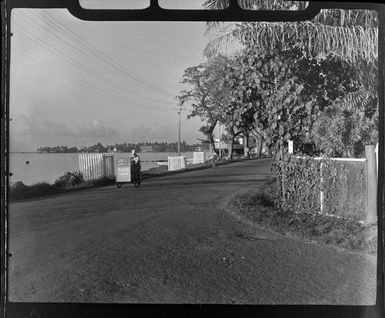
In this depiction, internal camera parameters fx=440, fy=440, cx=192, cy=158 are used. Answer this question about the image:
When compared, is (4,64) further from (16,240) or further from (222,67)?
(222,67)

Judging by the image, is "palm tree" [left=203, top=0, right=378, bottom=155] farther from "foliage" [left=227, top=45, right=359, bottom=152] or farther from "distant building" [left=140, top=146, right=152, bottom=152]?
"distant building" [left=140, top=146, right=152, bottom=152]

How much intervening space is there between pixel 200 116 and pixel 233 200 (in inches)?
24.1

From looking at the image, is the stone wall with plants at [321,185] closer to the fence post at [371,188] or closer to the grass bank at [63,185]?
the fence post at [371,188]

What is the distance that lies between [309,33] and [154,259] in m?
1.58

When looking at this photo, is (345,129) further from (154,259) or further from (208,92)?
(154,259)

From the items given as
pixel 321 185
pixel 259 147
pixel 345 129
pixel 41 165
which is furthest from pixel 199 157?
pixel 321 185

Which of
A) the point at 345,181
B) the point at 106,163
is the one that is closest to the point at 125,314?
the point at 106,163

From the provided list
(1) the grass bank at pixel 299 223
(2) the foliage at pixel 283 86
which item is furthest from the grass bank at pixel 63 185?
(2) the foliage at pixel 283 86

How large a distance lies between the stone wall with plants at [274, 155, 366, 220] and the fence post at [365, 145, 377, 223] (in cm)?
16

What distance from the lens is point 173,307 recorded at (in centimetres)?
225

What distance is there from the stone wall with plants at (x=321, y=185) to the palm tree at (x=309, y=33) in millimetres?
756

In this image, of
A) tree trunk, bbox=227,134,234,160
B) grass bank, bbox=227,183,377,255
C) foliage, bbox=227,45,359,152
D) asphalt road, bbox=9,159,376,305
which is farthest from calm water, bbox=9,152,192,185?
foliage, bbox=227,45,359,152

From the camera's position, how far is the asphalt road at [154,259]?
226cm

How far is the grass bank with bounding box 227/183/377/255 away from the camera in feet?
8.48
